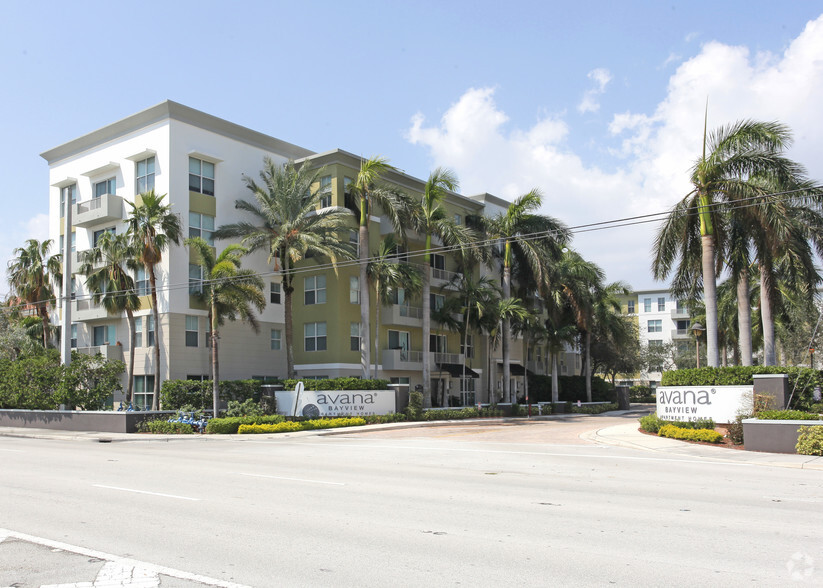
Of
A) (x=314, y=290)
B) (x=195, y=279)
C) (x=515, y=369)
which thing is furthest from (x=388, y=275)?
(x=515, y=369)

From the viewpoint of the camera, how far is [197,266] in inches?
1537

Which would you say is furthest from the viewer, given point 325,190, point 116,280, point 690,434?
Result: point 325,190

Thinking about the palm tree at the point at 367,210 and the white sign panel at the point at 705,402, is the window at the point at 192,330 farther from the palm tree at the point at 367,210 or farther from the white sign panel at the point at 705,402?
the white sign panel at the point at 705,402

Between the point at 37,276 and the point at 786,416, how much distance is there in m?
41.7

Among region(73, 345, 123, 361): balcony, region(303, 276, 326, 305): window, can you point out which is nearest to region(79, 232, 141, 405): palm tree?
region(73, 345, 123, 361): balcony

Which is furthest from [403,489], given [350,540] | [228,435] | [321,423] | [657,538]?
[321,423]

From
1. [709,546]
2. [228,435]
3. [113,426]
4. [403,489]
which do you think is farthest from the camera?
[113,426]

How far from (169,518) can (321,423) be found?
2348cm

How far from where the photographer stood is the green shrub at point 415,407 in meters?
37.2

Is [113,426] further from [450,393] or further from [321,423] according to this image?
[450,393]

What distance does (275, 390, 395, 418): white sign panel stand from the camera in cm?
3431

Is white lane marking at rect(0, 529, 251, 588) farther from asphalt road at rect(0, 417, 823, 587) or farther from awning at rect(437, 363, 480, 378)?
awning at rect(437, 363, 480, 378)

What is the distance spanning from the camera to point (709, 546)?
7668 millimetres

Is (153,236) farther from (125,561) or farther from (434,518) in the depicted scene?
(125,561)
